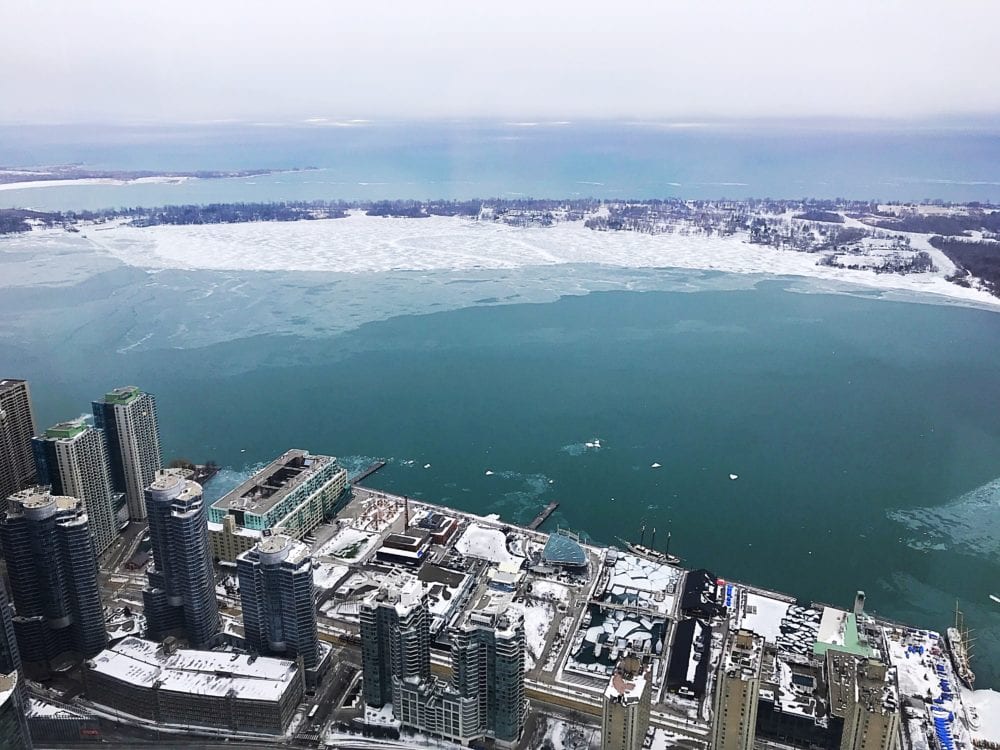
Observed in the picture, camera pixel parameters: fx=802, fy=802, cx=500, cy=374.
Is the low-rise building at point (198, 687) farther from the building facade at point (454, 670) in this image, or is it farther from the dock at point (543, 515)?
the dock at point (543, 515)

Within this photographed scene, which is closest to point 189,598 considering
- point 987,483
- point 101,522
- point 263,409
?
point 101,522

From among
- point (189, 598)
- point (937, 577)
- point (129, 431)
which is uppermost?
point (129, 431)

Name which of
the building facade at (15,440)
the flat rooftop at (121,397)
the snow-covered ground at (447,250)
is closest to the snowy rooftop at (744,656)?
the flat rooftop at (121,397)

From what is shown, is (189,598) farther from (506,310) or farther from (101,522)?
(506,310)

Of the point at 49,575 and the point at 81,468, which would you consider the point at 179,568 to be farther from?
the point at 81,468

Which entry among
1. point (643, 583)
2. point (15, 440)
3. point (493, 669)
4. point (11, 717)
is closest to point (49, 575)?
point (15, 440)

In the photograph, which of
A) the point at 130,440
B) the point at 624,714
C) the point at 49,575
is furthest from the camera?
the point at 130,440
